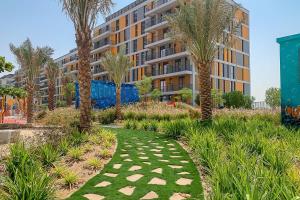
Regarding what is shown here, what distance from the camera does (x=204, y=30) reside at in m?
15.2

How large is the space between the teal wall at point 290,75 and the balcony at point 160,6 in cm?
3120

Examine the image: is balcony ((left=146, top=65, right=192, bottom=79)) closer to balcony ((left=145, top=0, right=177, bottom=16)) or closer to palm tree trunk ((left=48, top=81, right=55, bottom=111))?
balcony ((left=145, top=0, right=177, bottom=16))

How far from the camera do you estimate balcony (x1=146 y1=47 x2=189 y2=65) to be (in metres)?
41.9

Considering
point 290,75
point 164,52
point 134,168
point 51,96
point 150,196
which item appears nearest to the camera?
point 150,196

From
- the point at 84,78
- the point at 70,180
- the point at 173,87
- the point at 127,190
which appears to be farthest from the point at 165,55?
the point at 127,190

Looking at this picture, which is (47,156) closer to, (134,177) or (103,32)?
(134,177)

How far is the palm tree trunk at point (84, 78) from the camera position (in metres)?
11.9

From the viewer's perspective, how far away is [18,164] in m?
6.45

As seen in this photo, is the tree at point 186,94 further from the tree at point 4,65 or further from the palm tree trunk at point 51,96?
the tree at point 4,65

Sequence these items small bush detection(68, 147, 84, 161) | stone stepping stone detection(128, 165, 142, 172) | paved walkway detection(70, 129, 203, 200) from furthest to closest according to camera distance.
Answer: small bush detection(68, 147, 84, 161) → stone stepping stone detection(128, 165, 142, 172) → paved walkway detection(70, 129, 203, 200)

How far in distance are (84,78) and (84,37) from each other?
1.75 meters

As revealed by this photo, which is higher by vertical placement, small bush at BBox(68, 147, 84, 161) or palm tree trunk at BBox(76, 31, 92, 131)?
palm tree trunk at BBox(76, 31, 92, 131)

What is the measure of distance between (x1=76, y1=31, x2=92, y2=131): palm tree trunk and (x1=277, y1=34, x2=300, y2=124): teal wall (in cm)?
842

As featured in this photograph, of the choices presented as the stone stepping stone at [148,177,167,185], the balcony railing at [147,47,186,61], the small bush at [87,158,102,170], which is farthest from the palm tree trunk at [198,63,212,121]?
the balcony railing at [147,47,186,61]
